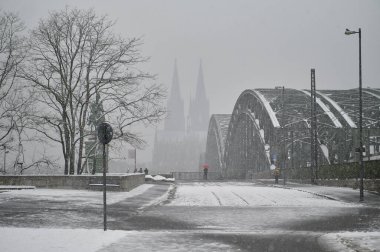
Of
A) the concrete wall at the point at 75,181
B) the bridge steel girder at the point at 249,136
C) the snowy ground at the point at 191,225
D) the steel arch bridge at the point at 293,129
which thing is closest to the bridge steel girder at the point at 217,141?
the steel arch bridge at the point at 293,129

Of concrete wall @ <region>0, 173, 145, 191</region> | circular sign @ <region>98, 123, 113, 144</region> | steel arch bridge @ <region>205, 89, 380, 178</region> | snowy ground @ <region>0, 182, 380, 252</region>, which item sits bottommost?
snowy ground @ <region>0, 182, 380, 252</region>

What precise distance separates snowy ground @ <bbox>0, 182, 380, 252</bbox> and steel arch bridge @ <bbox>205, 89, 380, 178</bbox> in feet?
71.7

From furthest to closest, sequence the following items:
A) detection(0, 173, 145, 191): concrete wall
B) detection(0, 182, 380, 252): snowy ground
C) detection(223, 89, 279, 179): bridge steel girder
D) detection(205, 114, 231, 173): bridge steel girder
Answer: detection(205, 114, 231, 173): bridge steel girder
detection(223, 89, 279, 179): bridge steel girder
detection(0, 173, 145, 191): concrete wall
detection(0, 182, 380, 252): snowy ground

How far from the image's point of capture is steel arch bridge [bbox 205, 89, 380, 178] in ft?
185

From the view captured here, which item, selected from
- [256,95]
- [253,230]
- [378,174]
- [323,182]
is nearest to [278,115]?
[256,95]

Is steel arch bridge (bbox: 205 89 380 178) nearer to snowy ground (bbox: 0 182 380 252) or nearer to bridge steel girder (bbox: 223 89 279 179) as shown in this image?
bridge steel girder (bbox: 223 89 279 179)

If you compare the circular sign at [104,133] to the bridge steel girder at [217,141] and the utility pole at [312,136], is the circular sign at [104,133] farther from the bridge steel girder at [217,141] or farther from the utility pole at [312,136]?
the bridge steel girder at [217,141]

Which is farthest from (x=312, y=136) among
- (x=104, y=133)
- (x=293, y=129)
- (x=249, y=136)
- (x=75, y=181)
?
(x=249, y=136)

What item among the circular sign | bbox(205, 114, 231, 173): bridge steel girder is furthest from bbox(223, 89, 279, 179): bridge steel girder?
the circular sign

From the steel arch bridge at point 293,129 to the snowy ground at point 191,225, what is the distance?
21.9 m

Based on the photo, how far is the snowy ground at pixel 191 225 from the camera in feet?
36.6

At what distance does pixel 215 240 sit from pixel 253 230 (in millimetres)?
2602

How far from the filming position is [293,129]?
203ft

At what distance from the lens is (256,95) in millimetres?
74188
